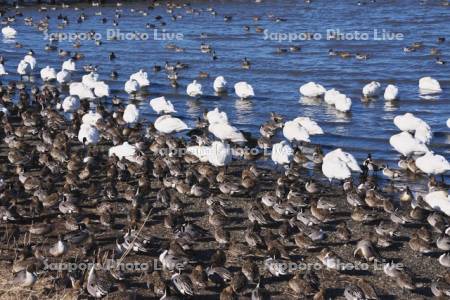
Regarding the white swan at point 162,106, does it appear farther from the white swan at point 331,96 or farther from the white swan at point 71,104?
the white swan at point 331,96

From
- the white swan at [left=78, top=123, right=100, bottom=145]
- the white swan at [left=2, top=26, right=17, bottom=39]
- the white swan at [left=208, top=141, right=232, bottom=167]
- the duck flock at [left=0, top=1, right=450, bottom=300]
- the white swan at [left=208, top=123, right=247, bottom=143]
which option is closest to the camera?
the duck flock at [left=0, top=1, right=450, bottom=300]

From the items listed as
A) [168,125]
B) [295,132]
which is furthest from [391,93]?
[168,125]

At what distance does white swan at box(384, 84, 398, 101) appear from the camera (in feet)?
83.5

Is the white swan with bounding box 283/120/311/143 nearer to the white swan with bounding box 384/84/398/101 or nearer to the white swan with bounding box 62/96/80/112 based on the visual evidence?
the white swan with bounding box 384/84/398/101

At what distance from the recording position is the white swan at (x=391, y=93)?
25438mm

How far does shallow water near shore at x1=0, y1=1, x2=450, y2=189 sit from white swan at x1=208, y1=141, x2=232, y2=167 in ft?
13.1

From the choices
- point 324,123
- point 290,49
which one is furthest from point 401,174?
point 290,49

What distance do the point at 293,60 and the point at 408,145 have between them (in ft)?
49.1

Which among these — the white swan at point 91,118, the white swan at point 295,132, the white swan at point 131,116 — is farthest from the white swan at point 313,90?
the white swan at point 91,118

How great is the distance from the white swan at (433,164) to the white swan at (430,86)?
371 inches

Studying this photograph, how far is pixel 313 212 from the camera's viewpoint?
14.6 m

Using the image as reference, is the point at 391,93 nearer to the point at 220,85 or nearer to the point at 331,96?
the point at 331,96

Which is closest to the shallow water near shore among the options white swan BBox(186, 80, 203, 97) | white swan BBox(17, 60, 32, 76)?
white swan BBox(186, 80, 203, 97)

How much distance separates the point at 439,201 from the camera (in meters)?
15.0
